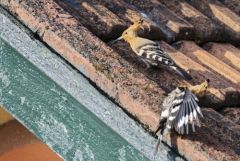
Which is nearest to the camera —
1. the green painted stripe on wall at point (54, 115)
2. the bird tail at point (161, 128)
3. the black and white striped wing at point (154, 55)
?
the bird tail at point (161, 128)

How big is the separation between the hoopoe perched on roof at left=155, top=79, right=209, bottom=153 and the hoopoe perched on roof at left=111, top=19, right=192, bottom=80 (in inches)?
12.9

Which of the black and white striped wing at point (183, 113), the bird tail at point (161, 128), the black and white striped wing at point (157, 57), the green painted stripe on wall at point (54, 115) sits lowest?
the green painted stripe on wall at point (54, 115)

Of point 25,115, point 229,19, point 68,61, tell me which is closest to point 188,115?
point 68,61

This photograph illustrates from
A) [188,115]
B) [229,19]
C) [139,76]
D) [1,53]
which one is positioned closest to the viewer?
[188,115]

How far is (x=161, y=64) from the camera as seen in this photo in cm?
345

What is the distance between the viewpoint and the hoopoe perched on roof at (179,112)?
283cm

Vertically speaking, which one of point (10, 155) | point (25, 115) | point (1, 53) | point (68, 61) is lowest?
point (10, 155)

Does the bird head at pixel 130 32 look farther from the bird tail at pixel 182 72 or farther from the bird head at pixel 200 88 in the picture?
the bird head at pixel 200 88

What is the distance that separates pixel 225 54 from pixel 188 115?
3.99 ft

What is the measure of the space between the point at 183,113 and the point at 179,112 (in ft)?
0.05

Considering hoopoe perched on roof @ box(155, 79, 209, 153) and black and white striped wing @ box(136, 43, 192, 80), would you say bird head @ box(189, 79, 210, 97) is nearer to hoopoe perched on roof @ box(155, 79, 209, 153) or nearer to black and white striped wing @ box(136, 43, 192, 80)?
hoopoe perched on roof @ box(155, 79, 209, 153)

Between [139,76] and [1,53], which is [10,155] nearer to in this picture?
[1,53]

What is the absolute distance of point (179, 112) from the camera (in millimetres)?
2920

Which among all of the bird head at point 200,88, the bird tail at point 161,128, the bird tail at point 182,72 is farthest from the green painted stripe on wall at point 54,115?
the bird tail at point 182,72
